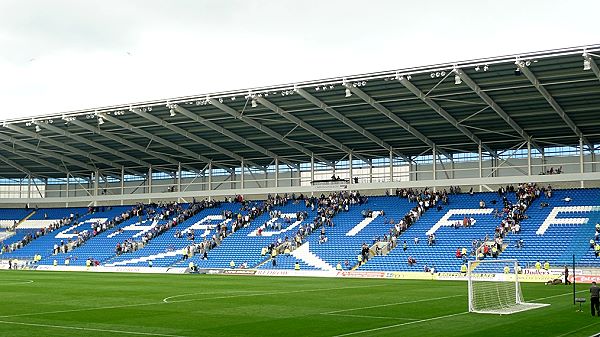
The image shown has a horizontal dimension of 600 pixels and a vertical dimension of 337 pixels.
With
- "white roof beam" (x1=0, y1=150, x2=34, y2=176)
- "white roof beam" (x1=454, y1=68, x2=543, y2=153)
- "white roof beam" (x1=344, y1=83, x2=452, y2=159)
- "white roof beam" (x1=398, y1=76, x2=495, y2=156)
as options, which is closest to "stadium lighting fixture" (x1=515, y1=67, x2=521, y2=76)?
"white roof beam" (x1=454, y1=68, x2=543, y2=153)

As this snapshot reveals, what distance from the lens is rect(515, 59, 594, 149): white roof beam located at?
128 ft

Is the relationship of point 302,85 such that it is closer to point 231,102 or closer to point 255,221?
point 231,102

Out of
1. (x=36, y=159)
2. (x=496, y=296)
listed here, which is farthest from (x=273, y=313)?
(x=36, y=159)

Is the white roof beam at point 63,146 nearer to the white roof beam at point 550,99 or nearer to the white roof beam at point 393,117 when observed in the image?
the white roof beam at point 393,117

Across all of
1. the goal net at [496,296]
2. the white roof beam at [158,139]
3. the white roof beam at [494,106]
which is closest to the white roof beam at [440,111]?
the white roof beam at [494,106]

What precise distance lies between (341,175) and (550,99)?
2468cm

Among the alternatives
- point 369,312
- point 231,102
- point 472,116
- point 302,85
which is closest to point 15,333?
point 369,312

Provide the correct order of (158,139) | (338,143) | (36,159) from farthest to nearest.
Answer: (36,159) < (158,139) < (338,143)

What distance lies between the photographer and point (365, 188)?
6269cm

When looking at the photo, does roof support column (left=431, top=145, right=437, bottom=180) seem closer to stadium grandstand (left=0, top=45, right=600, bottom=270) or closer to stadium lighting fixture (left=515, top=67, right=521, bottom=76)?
stadium grandstand (left=0, top=45, right=600, bottom=270)

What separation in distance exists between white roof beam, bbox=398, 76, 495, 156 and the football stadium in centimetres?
19

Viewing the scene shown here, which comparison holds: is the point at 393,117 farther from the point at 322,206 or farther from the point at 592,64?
the point at 322,206

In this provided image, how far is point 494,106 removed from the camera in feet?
152

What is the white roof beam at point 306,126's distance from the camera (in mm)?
Answer: 48650
